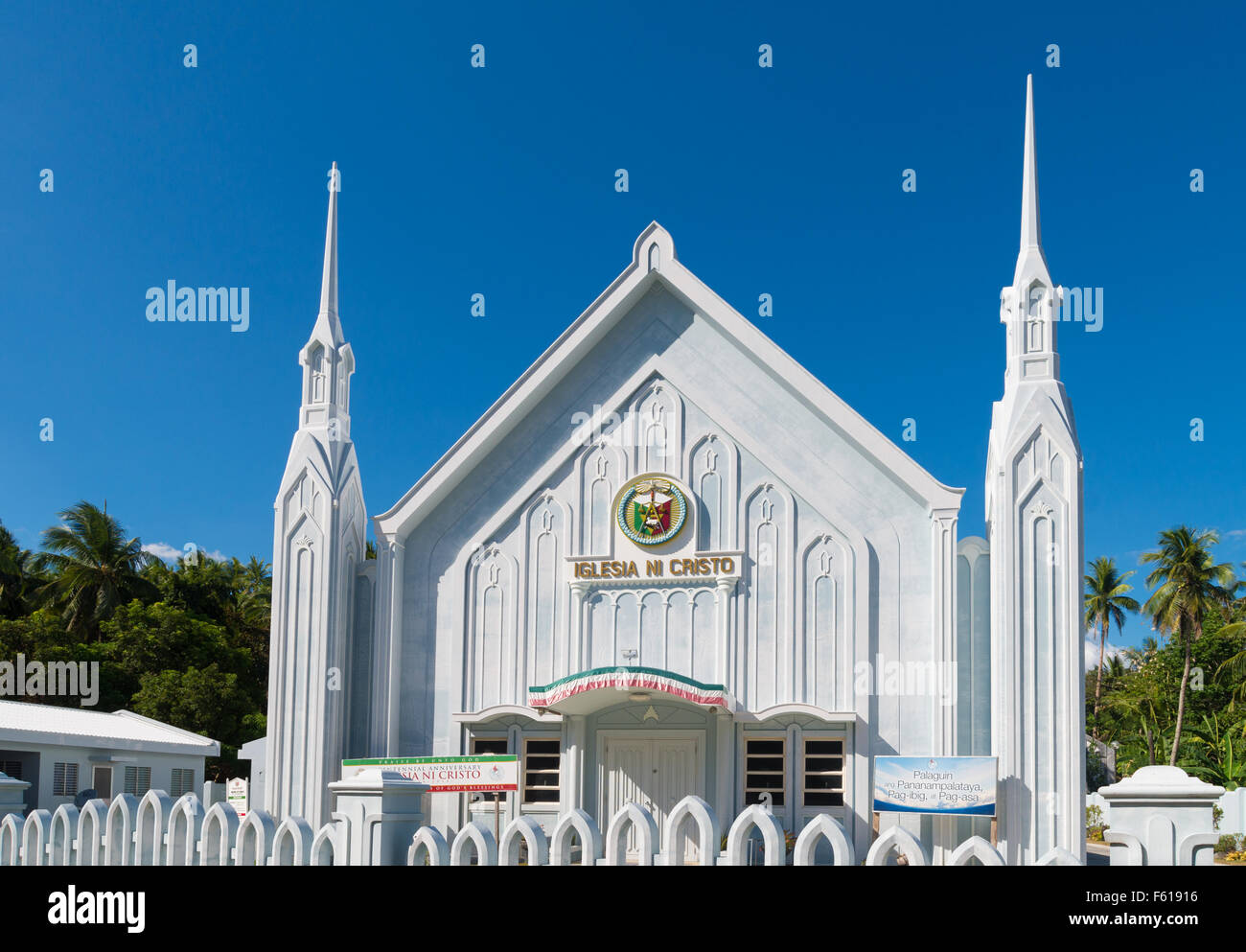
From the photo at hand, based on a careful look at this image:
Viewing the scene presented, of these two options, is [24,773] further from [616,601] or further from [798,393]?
[798,393]

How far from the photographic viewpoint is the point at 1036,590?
19.6 meters

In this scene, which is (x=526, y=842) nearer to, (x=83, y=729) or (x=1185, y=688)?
(x=83, y=729)

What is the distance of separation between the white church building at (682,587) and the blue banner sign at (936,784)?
2.39 feet

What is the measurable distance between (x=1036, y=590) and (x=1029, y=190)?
7226 mm

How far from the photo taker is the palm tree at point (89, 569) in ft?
162

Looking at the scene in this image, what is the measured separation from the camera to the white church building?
65.6ft

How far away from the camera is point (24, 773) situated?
83.5 feet

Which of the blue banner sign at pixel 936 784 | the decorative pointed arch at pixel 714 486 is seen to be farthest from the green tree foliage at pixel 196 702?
the blue banner sign at pixel 936 784

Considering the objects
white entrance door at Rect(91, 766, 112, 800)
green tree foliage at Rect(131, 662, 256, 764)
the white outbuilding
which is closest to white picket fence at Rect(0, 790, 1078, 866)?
the white outbuilding

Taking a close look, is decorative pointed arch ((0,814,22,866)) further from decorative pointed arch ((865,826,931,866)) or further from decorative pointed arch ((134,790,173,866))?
decorative pointed arch ((865,826,931,866))

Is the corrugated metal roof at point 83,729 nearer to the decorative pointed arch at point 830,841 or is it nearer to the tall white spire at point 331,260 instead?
the tall white spire at point 331,260

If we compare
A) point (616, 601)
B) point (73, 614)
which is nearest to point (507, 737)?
point (616, 601)

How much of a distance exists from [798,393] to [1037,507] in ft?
15.1
